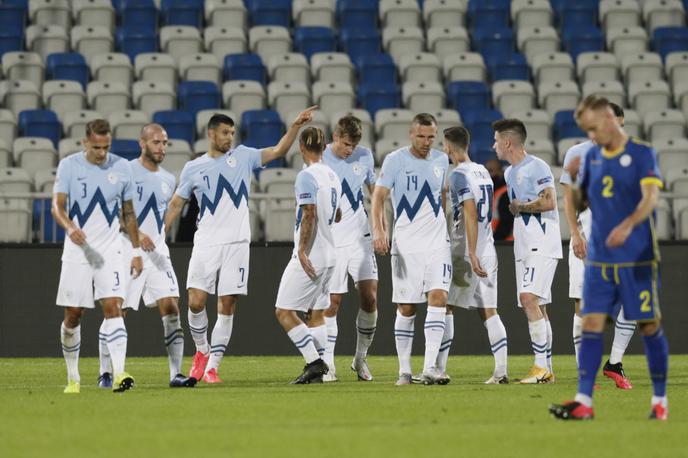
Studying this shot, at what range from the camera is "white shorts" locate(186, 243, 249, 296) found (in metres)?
12.1

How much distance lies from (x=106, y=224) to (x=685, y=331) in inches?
354

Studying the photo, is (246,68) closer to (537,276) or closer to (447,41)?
(447,41)

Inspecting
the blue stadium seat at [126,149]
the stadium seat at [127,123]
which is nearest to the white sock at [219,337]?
the blue stadium seat at [126,149]

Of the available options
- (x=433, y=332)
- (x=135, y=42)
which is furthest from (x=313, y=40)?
(x=433, y=332)

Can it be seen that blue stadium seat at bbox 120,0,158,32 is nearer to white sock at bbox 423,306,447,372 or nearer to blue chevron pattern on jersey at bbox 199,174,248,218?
blue chevron pattern on jersey at bbox 199,174,248,218

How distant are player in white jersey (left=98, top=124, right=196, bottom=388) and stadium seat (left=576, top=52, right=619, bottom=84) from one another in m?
11.2

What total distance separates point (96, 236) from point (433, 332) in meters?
3.09

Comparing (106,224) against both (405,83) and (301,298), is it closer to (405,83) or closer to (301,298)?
(301,298)

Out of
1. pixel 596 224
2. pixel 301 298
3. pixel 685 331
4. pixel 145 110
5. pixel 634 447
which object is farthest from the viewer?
pixel 145 110

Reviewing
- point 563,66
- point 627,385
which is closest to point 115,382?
point 627,385

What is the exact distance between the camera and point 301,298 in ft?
38.9

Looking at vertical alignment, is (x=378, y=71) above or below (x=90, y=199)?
above

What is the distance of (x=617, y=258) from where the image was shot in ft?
27.0

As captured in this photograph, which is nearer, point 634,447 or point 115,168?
point 634,447
